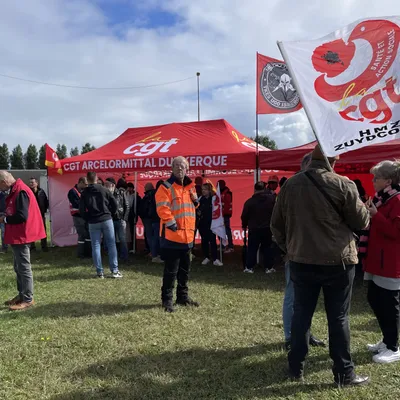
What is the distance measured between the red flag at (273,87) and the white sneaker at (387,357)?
5.08 m

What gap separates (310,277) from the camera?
2.87 meters

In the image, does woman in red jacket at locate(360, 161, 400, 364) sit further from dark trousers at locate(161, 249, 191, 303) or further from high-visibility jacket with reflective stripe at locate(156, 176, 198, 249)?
dark trousers at locate(161, 249, 191, 303)

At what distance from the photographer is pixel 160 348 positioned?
3881 mm

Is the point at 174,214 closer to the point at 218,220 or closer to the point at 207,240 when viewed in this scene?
the point at 218,220

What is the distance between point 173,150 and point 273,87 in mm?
2712

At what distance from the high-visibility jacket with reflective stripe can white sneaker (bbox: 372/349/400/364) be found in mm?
2333

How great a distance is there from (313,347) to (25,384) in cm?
250

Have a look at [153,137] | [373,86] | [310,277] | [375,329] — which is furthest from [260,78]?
[310,277]

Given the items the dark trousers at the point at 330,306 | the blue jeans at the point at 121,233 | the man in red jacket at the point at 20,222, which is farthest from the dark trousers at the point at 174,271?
the blue jeans at the point at 121,233

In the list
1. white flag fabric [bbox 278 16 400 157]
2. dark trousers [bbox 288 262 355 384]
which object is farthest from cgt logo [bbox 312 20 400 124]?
dark trousers [bbox 288 262 355 384]

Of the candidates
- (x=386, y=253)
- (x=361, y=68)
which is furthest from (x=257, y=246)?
(x=361, y=68)

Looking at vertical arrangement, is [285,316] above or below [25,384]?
above

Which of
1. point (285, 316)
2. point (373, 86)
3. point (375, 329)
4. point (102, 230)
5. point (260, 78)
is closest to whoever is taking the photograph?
point (373, 86)

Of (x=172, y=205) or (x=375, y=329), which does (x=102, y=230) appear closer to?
(x=172, y=205)
